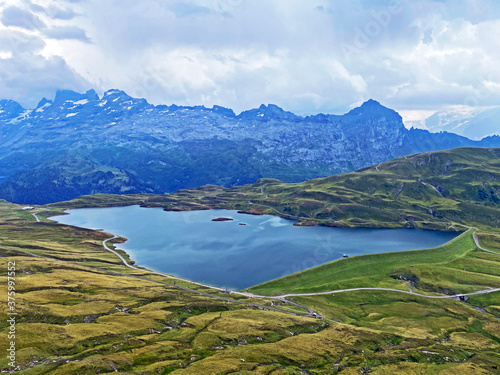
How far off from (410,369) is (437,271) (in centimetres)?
11201

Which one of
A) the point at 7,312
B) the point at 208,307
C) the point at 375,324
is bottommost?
the point at 375,324

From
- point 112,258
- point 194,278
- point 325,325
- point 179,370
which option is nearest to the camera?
point 179,370

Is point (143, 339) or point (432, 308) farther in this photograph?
point (432, 308)

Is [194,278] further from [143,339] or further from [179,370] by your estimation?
[179,370]

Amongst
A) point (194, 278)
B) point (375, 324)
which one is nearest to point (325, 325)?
point (375, 324)

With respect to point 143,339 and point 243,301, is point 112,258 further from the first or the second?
point 143,339

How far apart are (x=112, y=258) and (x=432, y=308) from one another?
167047mm

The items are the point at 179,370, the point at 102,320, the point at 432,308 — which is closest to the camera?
the point at 179,370

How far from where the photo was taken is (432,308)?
13875 cm

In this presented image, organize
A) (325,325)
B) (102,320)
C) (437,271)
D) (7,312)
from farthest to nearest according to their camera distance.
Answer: (437,271) < (325,325) < (102,320) < (7,312)

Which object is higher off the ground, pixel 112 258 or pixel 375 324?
pixel 112 258

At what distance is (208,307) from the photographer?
114562mm

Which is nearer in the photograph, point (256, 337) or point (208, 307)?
point (256, 337)

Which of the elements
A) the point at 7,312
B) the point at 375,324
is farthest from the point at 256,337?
the point at 7,312
